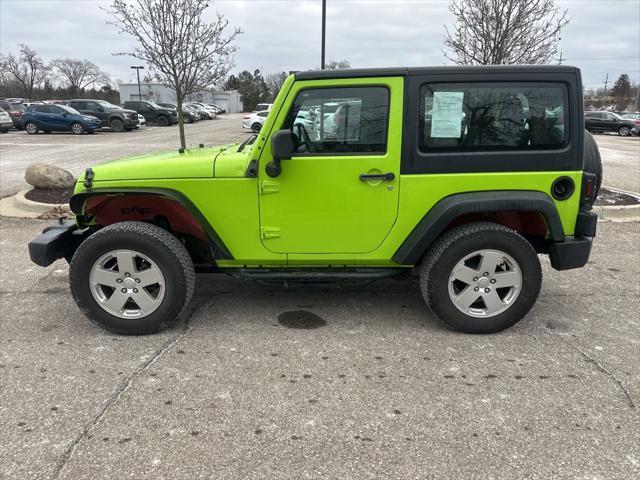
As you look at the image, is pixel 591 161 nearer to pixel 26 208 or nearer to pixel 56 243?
pixel 56 243

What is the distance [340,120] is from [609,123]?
104 feet

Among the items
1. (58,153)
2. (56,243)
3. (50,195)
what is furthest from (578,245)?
(58,153)

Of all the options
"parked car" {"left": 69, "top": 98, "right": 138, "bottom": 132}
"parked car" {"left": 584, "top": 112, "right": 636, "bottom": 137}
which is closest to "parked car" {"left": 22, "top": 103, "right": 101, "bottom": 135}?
"parked car" {"left": 69, "top": 98, "right": 138, "bottom": 132}

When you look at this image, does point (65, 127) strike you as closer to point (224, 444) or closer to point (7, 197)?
point (7, 197)

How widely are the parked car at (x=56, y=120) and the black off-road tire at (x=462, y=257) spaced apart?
77.8 ft

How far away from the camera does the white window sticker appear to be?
3.25 meters

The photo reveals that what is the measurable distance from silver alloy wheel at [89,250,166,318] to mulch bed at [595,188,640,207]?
6.67 metres

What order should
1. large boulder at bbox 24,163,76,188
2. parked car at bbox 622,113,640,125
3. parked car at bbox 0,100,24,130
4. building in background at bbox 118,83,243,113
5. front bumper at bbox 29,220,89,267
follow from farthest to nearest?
building in background at bbox 118,83,243,113 < parked car at bbox 622,113,640,125 < parked car at bbox 0,100,24,130 < large boulder at bbox 24,163,76,188 < front bumper at bbox 29,220,89,267

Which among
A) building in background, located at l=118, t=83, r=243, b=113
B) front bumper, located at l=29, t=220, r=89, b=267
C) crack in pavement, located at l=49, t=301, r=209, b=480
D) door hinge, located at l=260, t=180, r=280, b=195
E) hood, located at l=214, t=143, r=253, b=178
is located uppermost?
building in background, located at l=118, t=83, r=243, b=113

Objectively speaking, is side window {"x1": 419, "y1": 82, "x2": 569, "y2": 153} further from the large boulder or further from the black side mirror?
the large boulder

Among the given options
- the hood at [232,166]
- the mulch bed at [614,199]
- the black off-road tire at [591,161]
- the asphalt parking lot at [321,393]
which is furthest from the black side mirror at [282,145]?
the mulch bed at [614,199]

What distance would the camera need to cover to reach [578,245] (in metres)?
3.40

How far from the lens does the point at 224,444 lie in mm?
2367

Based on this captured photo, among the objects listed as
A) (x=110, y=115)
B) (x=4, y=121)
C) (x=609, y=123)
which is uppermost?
(x=110, y=115)
